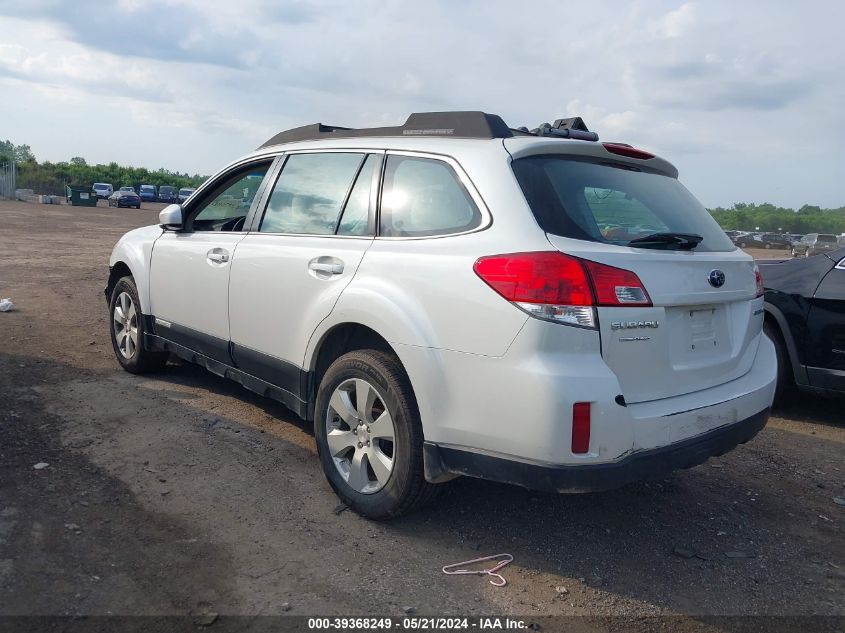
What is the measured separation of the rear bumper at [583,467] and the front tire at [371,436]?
6.5 inches

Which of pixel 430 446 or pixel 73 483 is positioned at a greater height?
pixel 430 446

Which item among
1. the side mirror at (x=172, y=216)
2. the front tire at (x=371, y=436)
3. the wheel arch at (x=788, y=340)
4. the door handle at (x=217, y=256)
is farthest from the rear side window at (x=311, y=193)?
the wheel arch at (x=788, y=340)

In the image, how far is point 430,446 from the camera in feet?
10.7

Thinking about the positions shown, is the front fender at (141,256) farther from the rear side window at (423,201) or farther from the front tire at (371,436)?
the rear side window at (423,201)

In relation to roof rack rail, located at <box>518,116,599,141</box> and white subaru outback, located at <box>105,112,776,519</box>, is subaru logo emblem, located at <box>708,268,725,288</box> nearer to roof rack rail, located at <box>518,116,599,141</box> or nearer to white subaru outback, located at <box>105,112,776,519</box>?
white subaru outback, located at <box>105,112,776,519</box>

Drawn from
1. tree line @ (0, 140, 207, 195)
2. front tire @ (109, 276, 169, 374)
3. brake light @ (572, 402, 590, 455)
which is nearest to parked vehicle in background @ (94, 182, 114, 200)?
tree line @ (0, 140, 207, 195)

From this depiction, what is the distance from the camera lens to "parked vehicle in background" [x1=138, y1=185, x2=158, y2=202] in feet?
223

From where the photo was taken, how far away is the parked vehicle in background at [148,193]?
68.1 m

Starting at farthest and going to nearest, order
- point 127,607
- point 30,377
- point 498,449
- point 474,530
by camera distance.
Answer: point 30,377 < point 474,530 < point 498,449 < point 127,607

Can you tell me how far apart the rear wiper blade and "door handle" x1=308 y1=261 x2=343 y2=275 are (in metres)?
1.45

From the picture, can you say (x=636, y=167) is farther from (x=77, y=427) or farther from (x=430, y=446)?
(x=77, y=427)

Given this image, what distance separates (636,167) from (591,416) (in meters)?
1.57

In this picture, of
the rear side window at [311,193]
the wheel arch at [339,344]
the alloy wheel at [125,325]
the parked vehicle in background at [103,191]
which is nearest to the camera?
the wheel arch at [339,344]

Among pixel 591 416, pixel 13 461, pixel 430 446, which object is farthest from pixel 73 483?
pixel 591 416
